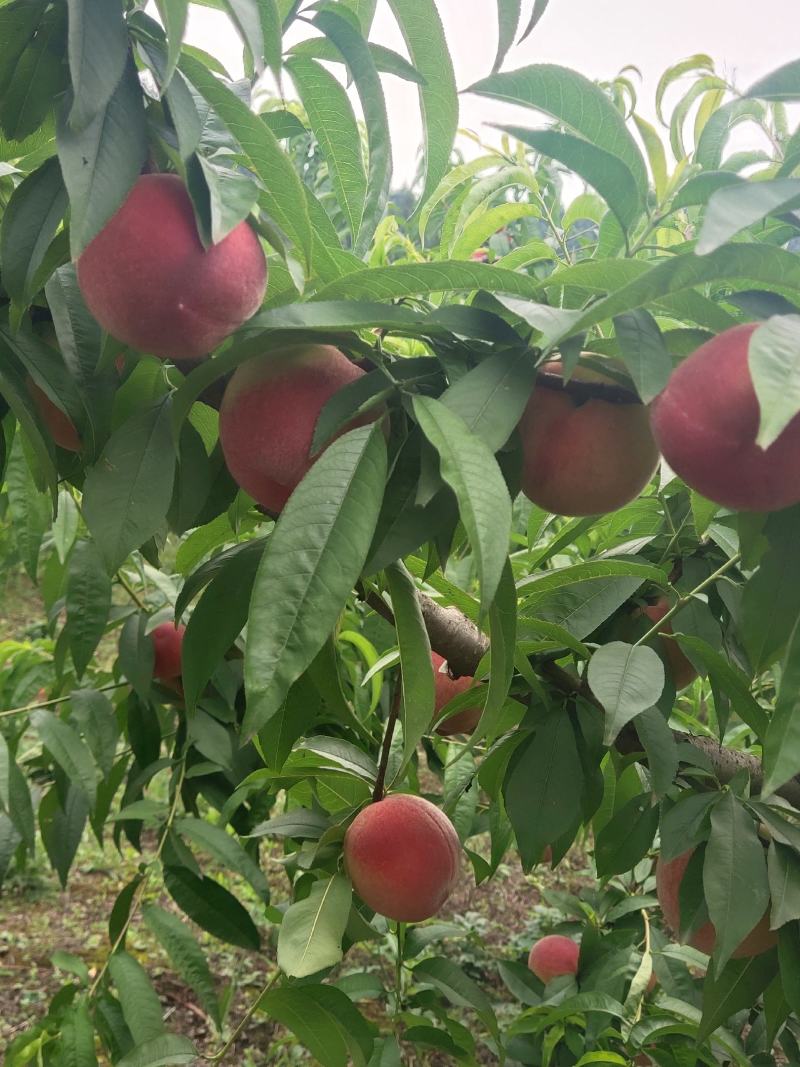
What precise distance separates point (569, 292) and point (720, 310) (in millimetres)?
78

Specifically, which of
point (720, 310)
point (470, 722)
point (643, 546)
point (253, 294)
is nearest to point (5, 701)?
point (470, 722)

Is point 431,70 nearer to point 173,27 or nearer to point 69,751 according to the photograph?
point 173,27

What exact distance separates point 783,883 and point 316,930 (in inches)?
12.5

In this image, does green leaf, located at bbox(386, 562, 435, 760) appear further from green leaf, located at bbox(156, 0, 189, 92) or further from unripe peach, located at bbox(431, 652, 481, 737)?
unripe peach, located at bbox(431, 652, 481, 737)

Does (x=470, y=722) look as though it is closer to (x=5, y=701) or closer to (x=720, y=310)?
(x=720, y=310)

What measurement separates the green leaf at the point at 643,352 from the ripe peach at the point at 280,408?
0.40 feet

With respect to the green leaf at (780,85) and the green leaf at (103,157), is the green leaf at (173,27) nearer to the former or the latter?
the green leaf at (103,157)

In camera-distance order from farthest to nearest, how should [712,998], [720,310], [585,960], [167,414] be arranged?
[585,960], [712,998], [167,414], [720,310]

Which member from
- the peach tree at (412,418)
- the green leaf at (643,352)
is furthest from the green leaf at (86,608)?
the green leaf at (643,352)

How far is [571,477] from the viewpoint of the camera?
0.45 meters

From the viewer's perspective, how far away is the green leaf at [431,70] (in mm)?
449

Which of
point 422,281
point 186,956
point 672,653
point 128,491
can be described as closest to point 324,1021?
point 186,956

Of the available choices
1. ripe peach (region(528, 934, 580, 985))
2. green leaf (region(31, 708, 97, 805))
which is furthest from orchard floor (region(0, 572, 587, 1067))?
green leaf (region(31, 708, 97, 805))

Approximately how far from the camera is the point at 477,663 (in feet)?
2.36
